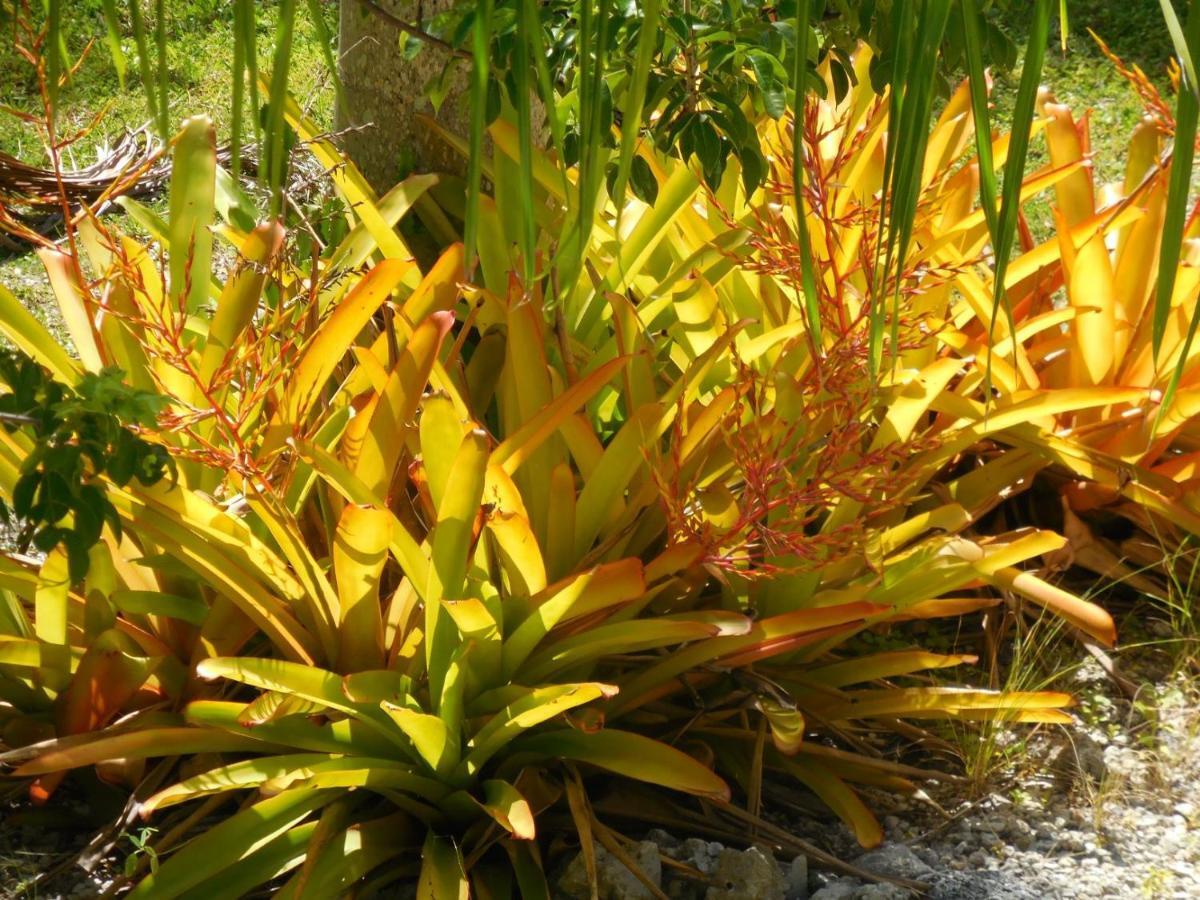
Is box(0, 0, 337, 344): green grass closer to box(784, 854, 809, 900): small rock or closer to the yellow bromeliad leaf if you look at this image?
the yellow bromeliad leaf

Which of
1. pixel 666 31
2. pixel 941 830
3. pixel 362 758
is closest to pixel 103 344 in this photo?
pixel 362 758

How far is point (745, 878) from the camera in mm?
1789

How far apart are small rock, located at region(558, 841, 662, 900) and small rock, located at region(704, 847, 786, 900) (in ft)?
0.28

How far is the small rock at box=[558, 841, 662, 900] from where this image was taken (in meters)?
1.80

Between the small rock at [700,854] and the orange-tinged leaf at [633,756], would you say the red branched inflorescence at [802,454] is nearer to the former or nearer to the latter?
the orange-tinged leaf at [633,756]

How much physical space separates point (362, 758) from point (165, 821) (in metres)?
0.38

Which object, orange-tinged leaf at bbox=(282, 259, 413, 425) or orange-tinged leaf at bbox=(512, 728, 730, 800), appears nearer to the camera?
orange-tinged leaf at bbox=(512, 728, 730, 800)

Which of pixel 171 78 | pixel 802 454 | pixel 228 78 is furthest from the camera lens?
pixel 171 78

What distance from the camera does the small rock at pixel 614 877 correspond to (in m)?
1.80

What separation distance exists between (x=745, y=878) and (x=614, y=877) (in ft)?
0.59

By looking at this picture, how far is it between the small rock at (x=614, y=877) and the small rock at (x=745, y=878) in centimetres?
9

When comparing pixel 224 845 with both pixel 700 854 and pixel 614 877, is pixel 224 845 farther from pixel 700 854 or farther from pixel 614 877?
pixel 700 854

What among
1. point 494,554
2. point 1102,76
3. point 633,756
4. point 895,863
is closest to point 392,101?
point 494,554

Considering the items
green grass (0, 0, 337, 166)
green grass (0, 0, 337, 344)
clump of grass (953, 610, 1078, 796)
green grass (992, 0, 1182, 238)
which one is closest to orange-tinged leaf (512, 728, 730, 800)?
clump of grass (953, 610, 1078, 796)
